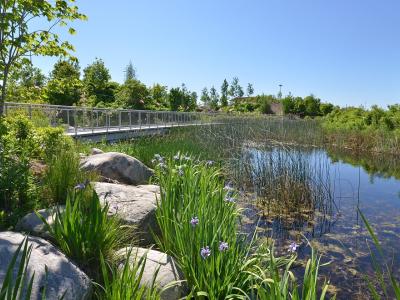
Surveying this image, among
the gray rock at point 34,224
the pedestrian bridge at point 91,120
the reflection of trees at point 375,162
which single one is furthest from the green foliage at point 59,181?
the reflection of trees at point 375,162

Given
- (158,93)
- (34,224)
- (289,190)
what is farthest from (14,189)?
(158,93)

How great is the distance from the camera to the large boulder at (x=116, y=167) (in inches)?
226

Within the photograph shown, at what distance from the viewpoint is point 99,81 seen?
110ft

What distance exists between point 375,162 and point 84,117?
1233 cm

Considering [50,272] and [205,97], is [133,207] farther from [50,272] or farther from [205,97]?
[205,97]

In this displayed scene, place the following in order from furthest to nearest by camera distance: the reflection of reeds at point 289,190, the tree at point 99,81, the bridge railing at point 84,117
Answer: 1. the tree at point 99,81
2. the bridge railing at point 84,117
3. the reflection of reeds at point 289,190

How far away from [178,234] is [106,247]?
2.10 ft

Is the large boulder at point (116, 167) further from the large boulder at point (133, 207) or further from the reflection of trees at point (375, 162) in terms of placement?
the reflection of trees at point (375, 162)

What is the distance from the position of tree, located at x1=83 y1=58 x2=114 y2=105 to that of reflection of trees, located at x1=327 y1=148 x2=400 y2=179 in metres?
22.5

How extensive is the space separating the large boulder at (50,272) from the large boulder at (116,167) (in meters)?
2.82

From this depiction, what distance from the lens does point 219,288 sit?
264cm

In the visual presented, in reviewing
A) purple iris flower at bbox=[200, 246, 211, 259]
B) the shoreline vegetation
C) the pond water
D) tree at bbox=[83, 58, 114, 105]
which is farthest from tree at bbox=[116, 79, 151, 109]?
purple iris flower at bbox=[200, 246, 211, 259]

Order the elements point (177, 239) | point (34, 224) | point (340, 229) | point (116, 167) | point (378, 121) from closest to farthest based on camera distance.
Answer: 1. point (177, 239)
2. point (34, 224)
3. point (116, 167)
4. point (340, 229)
5. point (378, 121)

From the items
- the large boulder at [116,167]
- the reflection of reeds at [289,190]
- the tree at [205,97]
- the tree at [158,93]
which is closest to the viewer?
the large boulder at [116,167]
